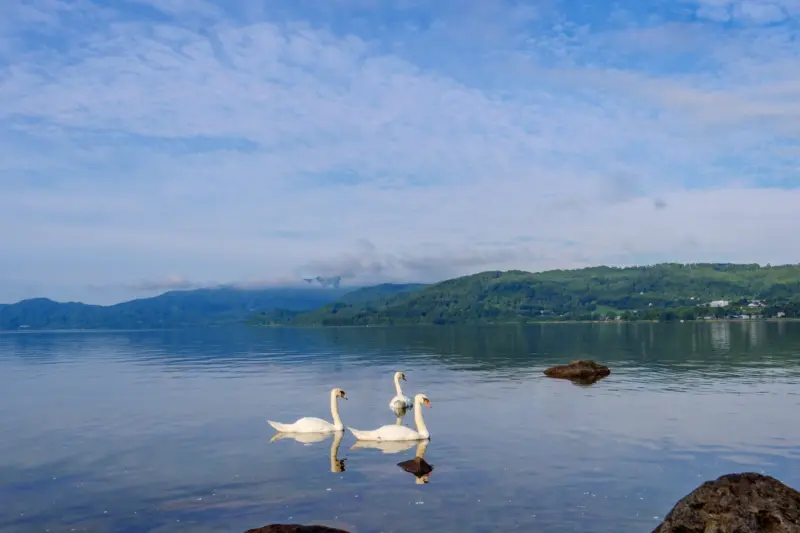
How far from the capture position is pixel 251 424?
151 feet

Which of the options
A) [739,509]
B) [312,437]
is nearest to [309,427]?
[312,437]

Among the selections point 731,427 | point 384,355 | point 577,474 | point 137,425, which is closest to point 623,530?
point 577,474

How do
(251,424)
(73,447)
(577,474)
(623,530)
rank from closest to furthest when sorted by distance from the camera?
(623,530) → (577,474) → (73,447) → (251,424)

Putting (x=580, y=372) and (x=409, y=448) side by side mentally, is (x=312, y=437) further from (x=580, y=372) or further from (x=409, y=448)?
(x=580, y=372)

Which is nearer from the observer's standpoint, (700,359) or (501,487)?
(501,487)

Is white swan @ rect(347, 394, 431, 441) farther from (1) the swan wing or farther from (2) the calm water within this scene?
(1) the swan wing

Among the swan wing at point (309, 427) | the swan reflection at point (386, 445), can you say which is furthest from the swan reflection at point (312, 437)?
the swan reflection at point (386, 445)

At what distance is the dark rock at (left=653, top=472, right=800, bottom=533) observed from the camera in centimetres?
1827

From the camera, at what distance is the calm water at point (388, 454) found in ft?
84.6

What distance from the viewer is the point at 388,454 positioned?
117 ft

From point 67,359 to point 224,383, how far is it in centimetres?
6133

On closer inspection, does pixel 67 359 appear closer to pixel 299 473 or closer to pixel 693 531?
pixel 299 473

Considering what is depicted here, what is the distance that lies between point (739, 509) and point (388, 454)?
64.7 feet

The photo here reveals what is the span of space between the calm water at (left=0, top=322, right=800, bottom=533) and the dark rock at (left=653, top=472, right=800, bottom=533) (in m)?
4.85
